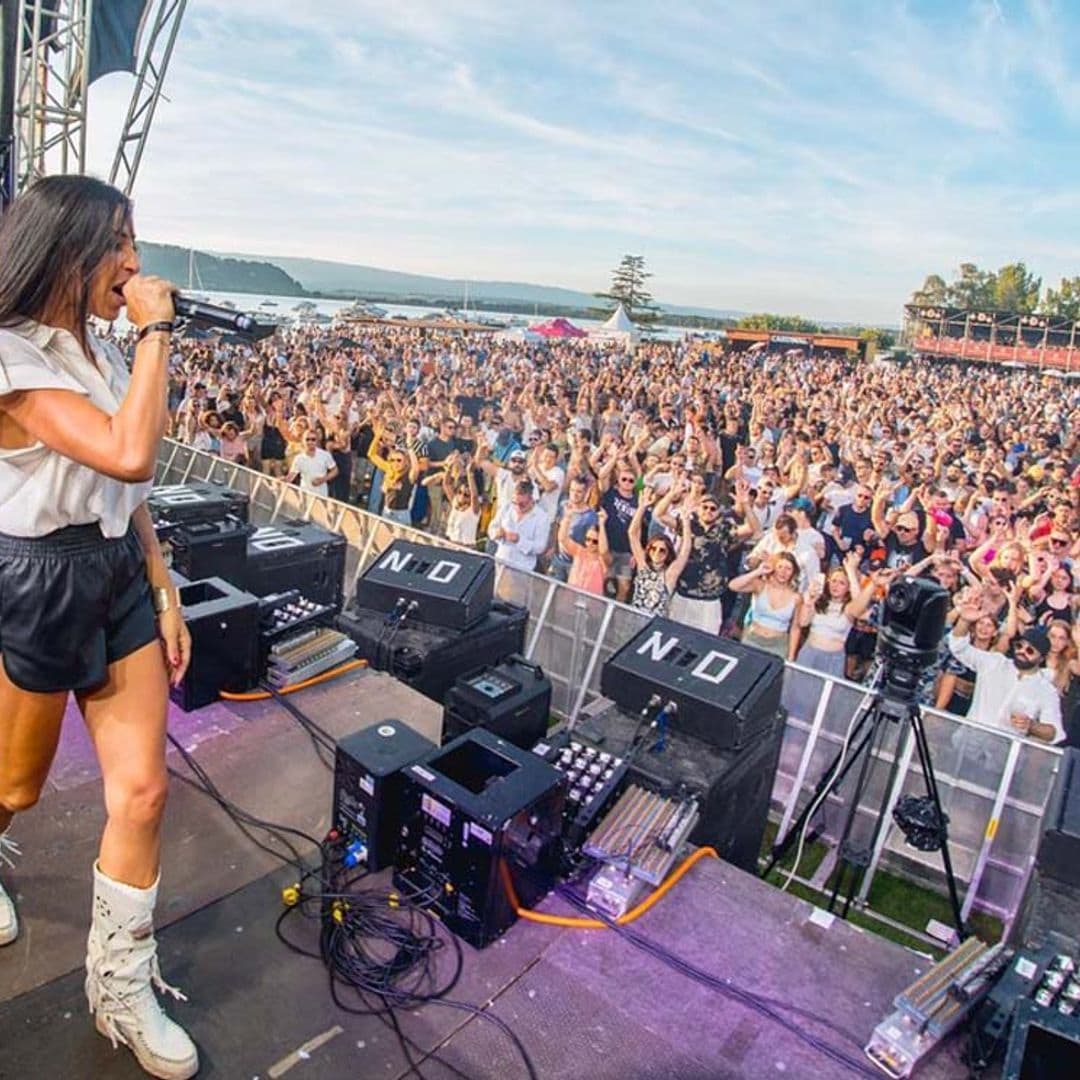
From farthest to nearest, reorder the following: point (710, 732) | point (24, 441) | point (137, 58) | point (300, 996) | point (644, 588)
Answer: point (137, 58)
point (644, 588)
point (710, 732)
point (300, 996)
point (24, 441)

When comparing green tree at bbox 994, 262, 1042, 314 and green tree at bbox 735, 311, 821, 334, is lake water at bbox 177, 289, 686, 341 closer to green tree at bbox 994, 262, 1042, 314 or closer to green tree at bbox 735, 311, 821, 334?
green tree at bbox 735, 311, 821, 334

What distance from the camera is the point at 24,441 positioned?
170cm

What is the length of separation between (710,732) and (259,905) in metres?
1.80

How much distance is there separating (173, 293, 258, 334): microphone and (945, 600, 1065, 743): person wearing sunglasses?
4365mm

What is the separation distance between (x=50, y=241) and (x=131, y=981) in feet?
5.29

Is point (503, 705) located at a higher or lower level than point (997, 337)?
lower

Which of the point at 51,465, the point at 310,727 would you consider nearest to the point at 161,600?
the point at 51,465

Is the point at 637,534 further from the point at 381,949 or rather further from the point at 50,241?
the point at 50,241

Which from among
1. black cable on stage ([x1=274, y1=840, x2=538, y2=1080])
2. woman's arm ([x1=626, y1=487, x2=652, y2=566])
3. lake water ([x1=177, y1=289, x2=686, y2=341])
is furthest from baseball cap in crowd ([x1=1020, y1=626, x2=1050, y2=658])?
lake water ([x1=177, y1=289, x2=686, y2=341])

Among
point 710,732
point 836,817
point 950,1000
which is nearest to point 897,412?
point 836,817

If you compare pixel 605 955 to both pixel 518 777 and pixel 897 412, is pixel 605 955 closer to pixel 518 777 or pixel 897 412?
pixel 518 777

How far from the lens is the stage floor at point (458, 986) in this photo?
2.03 m

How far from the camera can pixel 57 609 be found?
175 cm

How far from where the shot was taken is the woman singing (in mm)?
1610
